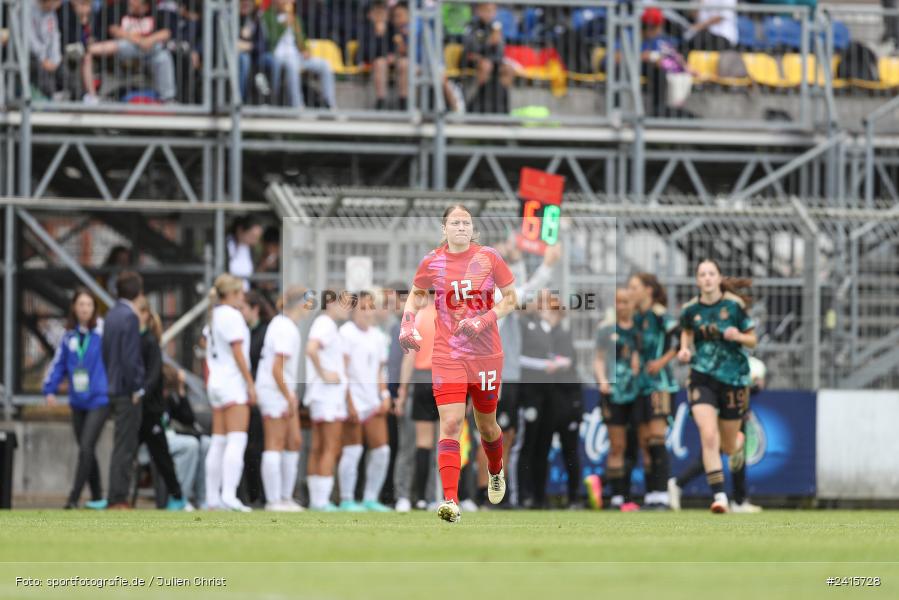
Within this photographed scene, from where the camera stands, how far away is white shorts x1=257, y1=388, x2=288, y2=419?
16703 mm

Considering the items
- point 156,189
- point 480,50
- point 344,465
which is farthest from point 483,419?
point 156,189

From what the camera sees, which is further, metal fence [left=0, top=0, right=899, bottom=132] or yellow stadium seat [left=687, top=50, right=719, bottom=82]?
yellow stadium seat [left=687, top=50, right=719, bottom=82]

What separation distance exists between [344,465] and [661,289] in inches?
131

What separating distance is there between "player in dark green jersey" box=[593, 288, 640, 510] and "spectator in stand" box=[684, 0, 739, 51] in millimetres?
6547

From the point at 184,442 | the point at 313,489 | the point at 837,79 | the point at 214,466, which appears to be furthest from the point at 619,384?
the point at 837,79

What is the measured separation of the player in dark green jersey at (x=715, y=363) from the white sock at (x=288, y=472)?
3.71 metres

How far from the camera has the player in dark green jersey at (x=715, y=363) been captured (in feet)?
50.7

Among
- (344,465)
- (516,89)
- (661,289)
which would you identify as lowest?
(344,465)

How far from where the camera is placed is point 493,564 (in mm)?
8898

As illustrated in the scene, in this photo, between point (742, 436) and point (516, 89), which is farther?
point (516, 89)

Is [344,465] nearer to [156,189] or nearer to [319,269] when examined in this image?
[319,269]

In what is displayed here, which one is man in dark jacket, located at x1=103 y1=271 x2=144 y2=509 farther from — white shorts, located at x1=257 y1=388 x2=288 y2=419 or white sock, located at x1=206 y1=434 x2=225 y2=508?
white shorts, located at x1=257 y1=388 x2=288 y2=419

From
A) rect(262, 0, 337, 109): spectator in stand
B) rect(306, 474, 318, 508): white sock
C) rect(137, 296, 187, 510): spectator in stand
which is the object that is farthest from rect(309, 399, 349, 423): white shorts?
rect(262, 0, 337, 109): spectator in stand

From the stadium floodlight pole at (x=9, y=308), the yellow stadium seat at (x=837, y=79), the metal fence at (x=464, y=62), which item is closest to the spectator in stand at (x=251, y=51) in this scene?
the metal fence at (x=464, y=62)
